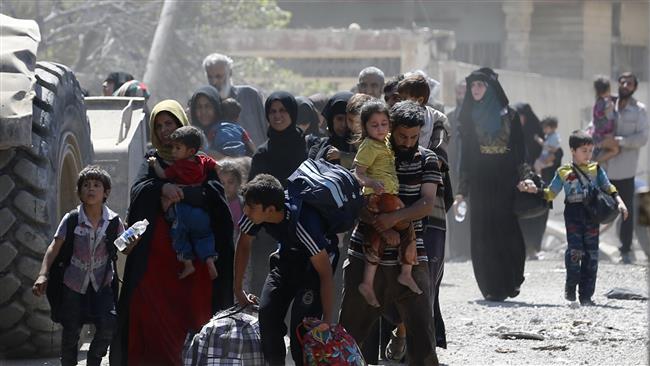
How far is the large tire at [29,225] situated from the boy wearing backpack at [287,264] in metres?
1.47

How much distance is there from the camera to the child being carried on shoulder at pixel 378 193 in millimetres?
7293

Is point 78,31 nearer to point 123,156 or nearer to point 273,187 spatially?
point 123,156

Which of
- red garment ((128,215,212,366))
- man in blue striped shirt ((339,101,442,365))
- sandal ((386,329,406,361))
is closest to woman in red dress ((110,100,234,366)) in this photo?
red garment ((128,215,212,366))

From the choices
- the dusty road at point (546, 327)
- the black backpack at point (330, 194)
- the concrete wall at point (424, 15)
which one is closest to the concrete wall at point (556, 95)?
the concrete wall at point (424, 15)

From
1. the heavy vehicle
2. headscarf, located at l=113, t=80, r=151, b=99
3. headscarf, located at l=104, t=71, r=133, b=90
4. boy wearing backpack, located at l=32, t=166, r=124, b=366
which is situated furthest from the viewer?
headscarf, located at l=104, t=71, r=133, b=90

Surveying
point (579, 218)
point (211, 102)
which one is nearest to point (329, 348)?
point (211, 102)

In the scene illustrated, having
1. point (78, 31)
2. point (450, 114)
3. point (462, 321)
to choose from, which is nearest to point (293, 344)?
point (462, 321)

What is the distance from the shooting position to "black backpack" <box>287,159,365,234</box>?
6.98 m

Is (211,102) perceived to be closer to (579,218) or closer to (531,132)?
(579,218)

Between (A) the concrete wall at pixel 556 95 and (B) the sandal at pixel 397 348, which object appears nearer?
(B) the sandal at pixel 397 348

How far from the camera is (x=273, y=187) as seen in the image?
6914mm

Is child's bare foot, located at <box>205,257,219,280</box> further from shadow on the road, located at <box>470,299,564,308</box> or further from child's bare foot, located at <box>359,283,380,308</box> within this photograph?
shadow on the road, located at <box>470,299,564,308</box>

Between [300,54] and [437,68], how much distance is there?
494 centimetres

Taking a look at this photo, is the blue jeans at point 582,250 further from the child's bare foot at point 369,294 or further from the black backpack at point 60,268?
the black backpack at point 60,268
